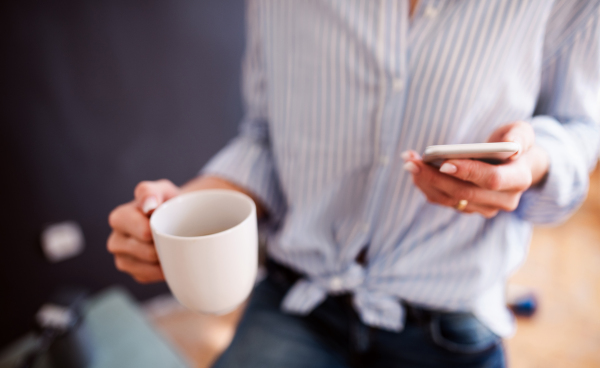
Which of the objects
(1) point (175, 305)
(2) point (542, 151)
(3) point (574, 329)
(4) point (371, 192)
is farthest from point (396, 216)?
(3) point (574, 329)

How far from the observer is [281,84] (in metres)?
0.65

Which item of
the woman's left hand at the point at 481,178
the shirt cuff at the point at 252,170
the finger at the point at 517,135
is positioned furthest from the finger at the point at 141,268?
the finger at the point at 517,135

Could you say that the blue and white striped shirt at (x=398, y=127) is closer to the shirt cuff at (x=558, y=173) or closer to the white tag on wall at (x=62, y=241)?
the shirt cuff at (x=558, y=173)

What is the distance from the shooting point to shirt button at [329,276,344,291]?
0.66 m

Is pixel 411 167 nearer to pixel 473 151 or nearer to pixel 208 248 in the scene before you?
pixel 473 151

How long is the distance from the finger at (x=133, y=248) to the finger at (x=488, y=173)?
1.18 ft

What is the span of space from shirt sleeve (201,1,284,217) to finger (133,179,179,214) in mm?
191

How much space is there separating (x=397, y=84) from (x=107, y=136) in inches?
43.9

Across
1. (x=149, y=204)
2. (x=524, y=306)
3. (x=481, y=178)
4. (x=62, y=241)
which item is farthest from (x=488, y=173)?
(x=524, y=306)

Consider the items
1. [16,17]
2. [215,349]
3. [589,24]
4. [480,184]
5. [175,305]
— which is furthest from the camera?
[175,305]

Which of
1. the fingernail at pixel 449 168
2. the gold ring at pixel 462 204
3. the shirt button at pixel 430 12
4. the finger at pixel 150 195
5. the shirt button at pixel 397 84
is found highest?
the shirt button at pixel 430 12

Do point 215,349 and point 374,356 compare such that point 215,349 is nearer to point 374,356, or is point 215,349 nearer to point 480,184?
point 374,356

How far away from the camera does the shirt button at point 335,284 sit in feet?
2.16

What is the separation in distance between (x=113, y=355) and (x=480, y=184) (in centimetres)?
97
